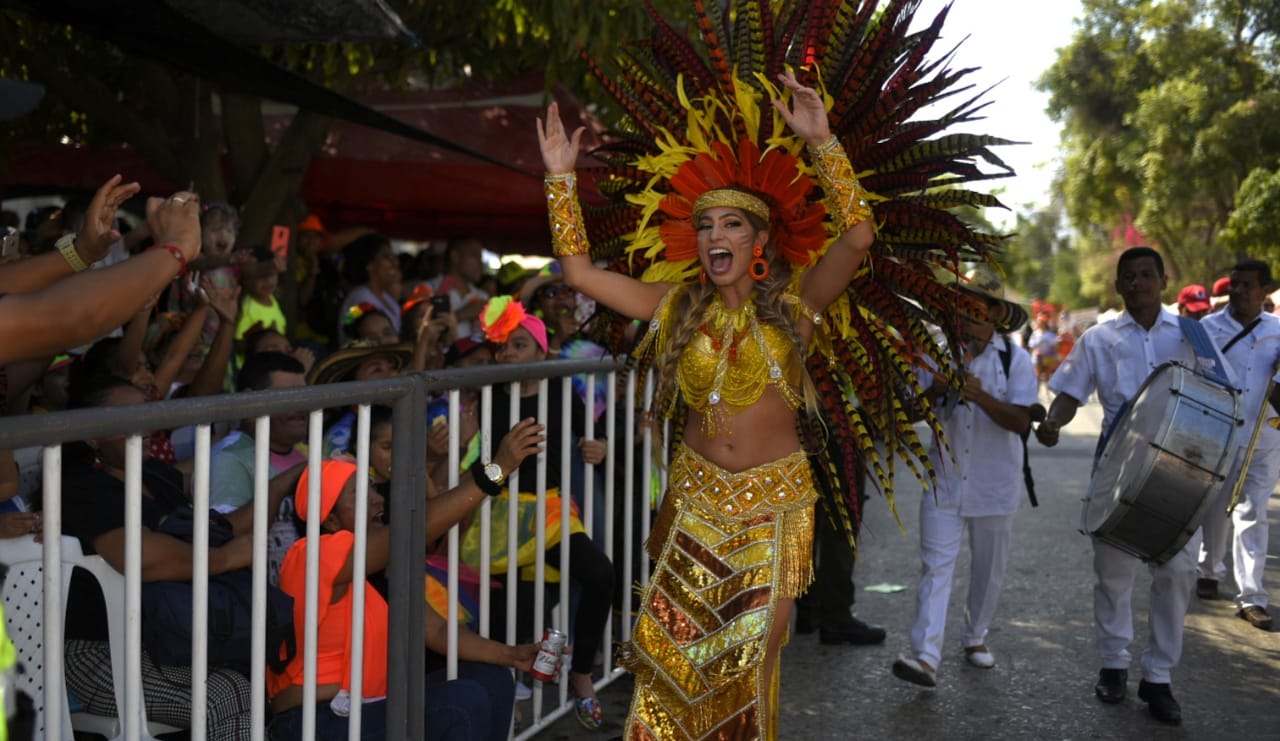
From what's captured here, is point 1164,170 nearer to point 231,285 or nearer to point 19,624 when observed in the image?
point 231,285

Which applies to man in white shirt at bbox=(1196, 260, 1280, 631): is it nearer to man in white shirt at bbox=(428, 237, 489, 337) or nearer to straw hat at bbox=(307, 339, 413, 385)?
straw hat at bbox=(307, 339, 413, 385)

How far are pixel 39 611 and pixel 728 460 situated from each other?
2026 mm

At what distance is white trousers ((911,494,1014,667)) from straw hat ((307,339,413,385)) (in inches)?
97.9

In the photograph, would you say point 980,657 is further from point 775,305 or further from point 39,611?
point 39,611

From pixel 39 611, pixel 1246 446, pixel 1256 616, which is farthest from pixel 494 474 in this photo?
pixel 1256 616

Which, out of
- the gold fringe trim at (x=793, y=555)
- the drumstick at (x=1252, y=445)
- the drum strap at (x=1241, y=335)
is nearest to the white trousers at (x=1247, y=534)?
the drumstick at (x=1252, y=445)

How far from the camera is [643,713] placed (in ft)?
13.6

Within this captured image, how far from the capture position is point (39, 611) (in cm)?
312

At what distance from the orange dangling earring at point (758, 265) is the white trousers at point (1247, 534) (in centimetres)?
379

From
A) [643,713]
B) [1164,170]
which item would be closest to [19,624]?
[643,713]

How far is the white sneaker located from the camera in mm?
6020

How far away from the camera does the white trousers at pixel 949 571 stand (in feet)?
18.9

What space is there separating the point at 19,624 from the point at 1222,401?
4.46m

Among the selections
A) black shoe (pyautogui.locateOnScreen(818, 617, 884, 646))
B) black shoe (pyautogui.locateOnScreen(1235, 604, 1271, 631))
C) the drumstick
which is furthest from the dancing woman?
black shoe (pyautogui.locateOnScreen(1235, 604, 1271, 631))
